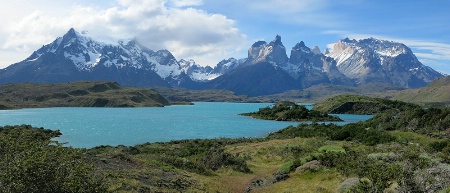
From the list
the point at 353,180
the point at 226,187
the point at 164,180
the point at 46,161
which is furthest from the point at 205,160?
the point at 46,161

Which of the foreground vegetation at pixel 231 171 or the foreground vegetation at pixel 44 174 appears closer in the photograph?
the foreground vegetation at pixel 44 174

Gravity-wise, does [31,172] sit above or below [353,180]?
above

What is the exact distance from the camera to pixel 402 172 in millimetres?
16844

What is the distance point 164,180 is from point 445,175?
19969mm

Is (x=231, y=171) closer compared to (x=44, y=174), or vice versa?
(x=44, y=174)

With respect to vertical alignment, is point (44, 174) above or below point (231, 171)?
above

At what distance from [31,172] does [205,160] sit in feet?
91.4

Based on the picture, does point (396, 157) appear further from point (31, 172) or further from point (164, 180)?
point (31, 172)

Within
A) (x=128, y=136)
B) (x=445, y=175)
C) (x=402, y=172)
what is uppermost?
(x=402, y=172)

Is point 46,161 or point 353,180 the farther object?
point 353,180

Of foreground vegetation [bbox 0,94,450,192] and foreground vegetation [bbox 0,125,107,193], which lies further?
foreground vegetation [bbox 0,94,450,192]

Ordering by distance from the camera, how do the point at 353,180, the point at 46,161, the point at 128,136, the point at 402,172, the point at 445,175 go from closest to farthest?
the point at 402,172
the point at 46,161
the point at 445,175
the point at 353,180
the point at 128,136

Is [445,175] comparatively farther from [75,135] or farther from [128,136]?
[75,135]

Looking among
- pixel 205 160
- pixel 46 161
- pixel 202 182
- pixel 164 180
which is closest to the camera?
pixel 46 161
